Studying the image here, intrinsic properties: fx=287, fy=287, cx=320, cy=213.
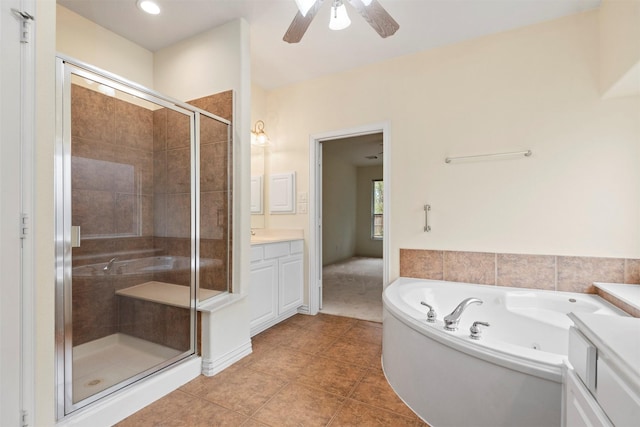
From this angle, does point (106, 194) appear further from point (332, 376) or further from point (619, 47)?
point (619, 47)

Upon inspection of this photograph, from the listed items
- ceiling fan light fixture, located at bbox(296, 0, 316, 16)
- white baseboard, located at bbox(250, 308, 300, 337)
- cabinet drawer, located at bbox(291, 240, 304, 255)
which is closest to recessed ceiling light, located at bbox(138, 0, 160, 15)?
ceiling fan light fixture, located at bbox(296, 0, 316, 16)

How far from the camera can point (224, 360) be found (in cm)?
209

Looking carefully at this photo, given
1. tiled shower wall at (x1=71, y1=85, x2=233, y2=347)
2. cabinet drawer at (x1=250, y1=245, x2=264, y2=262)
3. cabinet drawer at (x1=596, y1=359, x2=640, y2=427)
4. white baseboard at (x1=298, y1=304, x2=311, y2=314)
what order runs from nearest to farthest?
cabinet drawer at (x1=596, y1=359, x2=640, y2=427) < tiled shower wall at (x1=71, y1=85, x2=233, y2=347) < cabinet drawer at (x1=250, y1=245, x2=264, y2=262) < white baseboard at (x1=298, y1=304, x2=311, y2=314)

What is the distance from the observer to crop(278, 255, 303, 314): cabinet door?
2.96 metres

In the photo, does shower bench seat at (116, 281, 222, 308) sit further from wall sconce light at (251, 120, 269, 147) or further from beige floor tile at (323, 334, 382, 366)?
wall sconce light at (251, 120, 269, 147)

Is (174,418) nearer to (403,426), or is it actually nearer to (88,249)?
(88,249)

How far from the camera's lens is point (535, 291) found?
2.22m

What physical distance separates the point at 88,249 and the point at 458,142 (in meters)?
2.88

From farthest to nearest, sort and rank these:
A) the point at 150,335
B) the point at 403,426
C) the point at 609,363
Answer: the point at 150,335 → the point at 403,426 → the point at 609,363

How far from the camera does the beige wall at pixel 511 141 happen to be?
2111mm

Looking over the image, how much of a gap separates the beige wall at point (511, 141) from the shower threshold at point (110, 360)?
2.08 metres

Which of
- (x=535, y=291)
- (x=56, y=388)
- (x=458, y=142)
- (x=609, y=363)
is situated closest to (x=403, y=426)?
(x=609, y=363)

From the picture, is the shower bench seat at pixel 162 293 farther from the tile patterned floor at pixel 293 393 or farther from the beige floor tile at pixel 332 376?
the beige floor tile at pixel 332 376

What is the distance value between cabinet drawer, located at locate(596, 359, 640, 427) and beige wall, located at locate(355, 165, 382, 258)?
7.45 meters
